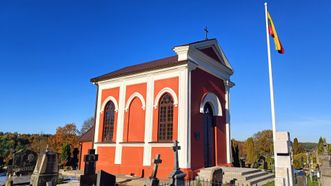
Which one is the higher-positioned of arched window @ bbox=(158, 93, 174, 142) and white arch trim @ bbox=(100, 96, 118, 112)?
white arch trim @ bbox=(100, 96, 118, 112)

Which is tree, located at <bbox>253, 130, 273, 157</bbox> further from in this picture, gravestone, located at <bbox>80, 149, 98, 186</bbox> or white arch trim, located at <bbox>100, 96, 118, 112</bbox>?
gravestone, located at <bbox>80, 149, 98, 186</bbox>

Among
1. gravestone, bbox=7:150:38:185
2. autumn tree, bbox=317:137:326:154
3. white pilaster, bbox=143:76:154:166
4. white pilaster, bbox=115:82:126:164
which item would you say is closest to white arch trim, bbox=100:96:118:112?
white pilaster, bbox=115:82:126:164

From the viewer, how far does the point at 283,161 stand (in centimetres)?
869

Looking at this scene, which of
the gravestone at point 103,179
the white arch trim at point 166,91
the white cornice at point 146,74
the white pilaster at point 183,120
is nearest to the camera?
the gravestone at point 103,179

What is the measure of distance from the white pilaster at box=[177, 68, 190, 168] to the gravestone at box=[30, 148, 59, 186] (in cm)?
666

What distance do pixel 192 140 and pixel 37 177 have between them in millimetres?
8277

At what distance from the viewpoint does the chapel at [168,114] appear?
14.8 meters

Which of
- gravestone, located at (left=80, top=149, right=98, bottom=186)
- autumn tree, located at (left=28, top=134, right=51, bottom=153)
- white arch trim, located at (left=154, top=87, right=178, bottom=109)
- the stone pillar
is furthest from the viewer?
autumn tree, located at (left=28, top=134, right=51, bottom=153)

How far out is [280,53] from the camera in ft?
38.8

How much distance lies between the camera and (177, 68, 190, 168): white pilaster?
1391 centimetres

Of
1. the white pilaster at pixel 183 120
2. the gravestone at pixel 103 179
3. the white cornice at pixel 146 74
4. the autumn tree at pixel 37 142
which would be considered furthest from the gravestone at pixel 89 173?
the autumn tree at pixel 37 142

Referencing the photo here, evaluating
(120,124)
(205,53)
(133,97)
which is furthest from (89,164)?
(205,53)

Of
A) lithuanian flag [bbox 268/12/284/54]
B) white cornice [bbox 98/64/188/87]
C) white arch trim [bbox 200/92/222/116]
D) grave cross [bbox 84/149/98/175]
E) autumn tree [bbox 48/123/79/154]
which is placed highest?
lithuanian flag [bbox 268/12/284/54]

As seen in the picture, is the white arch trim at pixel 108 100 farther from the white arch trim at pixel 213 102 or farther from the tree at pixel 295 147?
the tree at pixel 295 147
